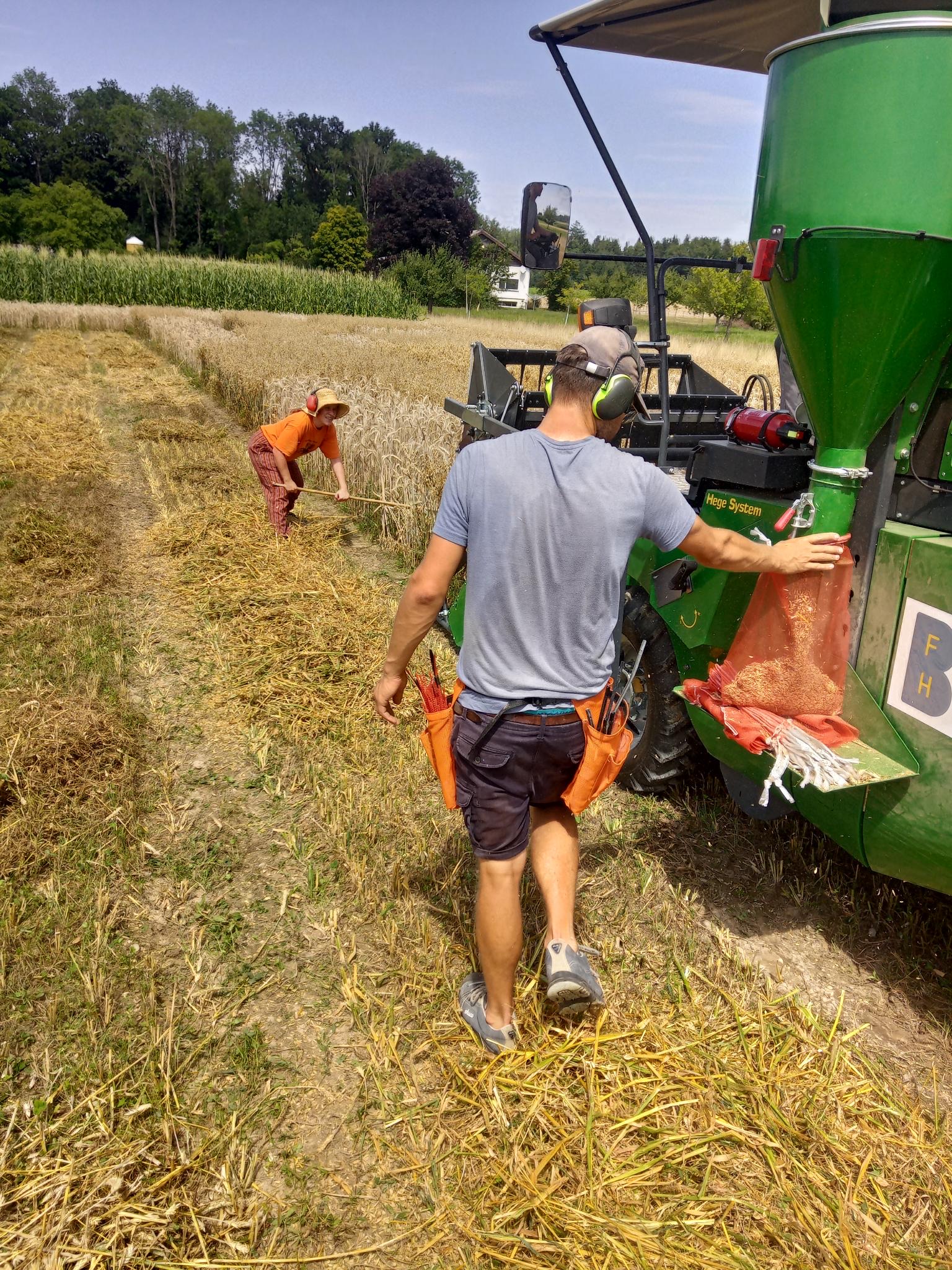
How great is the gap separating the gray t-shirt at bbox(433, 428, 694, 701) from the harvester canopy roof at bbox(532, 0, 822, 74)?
2.61m

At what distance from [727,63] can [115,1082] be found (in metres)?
4.91

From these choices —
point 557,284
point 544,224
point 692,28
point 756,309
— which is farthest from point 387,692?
point 557,284

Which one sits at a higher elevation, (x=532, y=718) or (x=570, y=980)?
(x=532, y=718)

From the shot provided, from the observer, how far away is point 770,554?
2.24m

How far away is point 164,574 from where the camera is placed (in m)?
6.21

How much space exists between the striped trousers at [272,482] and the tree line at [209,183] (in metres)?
53.3

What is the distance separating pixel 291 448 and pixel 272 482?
31cm

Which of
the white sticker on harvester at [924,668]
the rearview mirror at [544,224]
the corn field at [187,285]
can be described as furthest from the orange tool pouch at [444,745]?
the corn field at [187,285]

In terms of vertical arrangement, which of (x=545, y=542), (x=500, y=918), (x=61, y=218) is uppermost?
(x=61, y=218)

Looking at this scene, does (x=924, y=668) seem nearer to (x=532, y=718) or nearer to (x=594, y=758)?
(x=594, y=758)

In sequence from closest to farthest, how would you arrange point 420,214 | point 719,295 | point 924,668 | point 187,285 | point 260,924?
point 924,668
point 260,924
point 187,285
point 719,295
point 420,214

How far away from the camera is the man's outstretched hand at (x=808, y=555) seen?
7.32 ft

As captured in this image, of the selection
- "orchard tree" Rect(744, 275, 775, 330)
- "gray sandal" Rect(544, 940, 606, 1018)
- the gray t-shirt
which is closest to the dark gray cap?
the gray t-shirt

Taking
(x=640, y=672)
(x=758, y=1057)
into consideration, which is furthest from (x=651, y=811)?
(x=758, y=1057)
